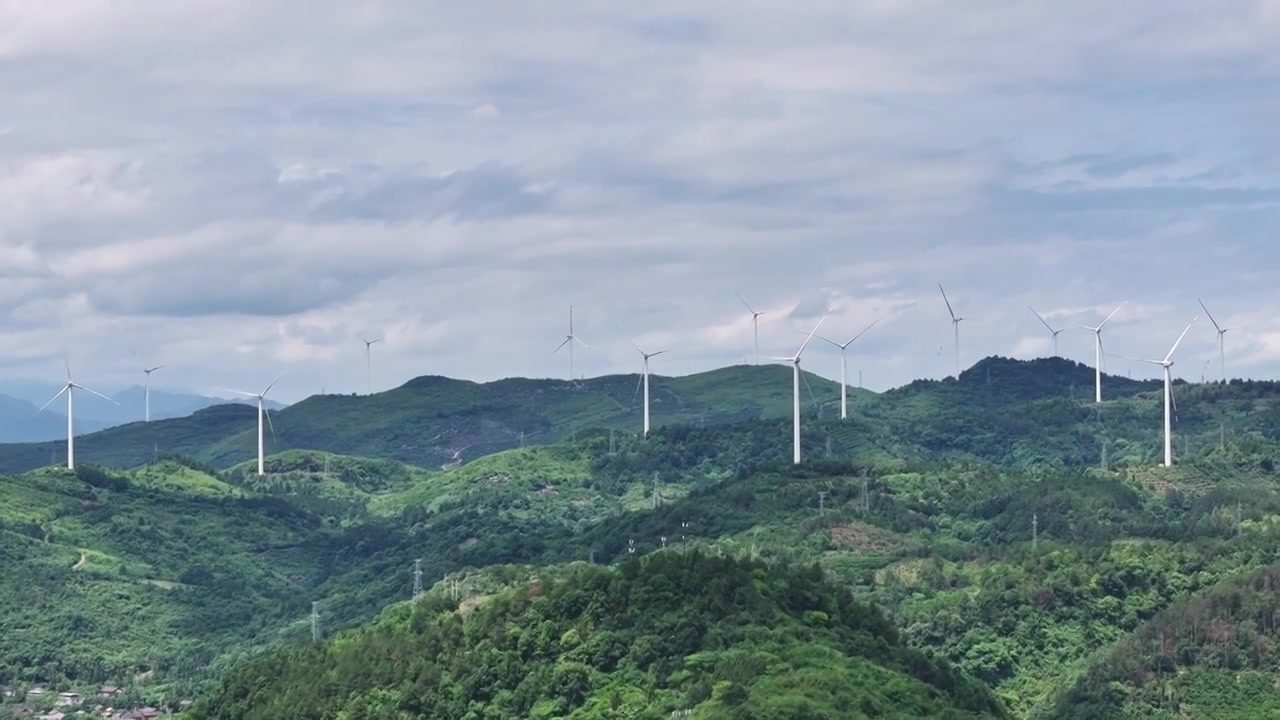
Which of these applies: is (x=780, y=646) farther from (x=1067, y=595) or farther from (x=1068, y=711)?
(x=1067, y=595)

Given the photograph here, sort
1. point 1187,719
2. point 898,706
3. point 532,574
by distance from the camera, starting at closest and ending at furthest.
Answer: point 898,706 < point 1187,719 < point 532,574

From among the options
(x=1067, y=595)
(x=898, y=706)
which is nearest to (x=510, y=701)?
(x=898, y=706)

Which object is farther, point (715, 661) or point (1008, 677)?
point (1008, 677)

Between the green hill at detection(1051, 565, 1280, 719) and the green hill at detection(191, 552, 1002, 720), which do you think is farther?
the green hill at detection(1051, 565, 1280, 719)

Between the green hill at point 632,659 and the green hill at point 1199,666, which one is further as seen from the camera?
the green hill at point 1199,666

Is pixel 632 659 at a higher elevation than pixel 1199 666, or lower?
higher

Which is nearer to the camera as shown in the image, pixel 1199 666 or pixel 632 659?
pixel 632 659

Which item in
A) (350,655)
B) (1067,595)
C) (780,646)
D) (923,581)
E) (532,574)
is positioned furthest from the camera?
(923,581)
